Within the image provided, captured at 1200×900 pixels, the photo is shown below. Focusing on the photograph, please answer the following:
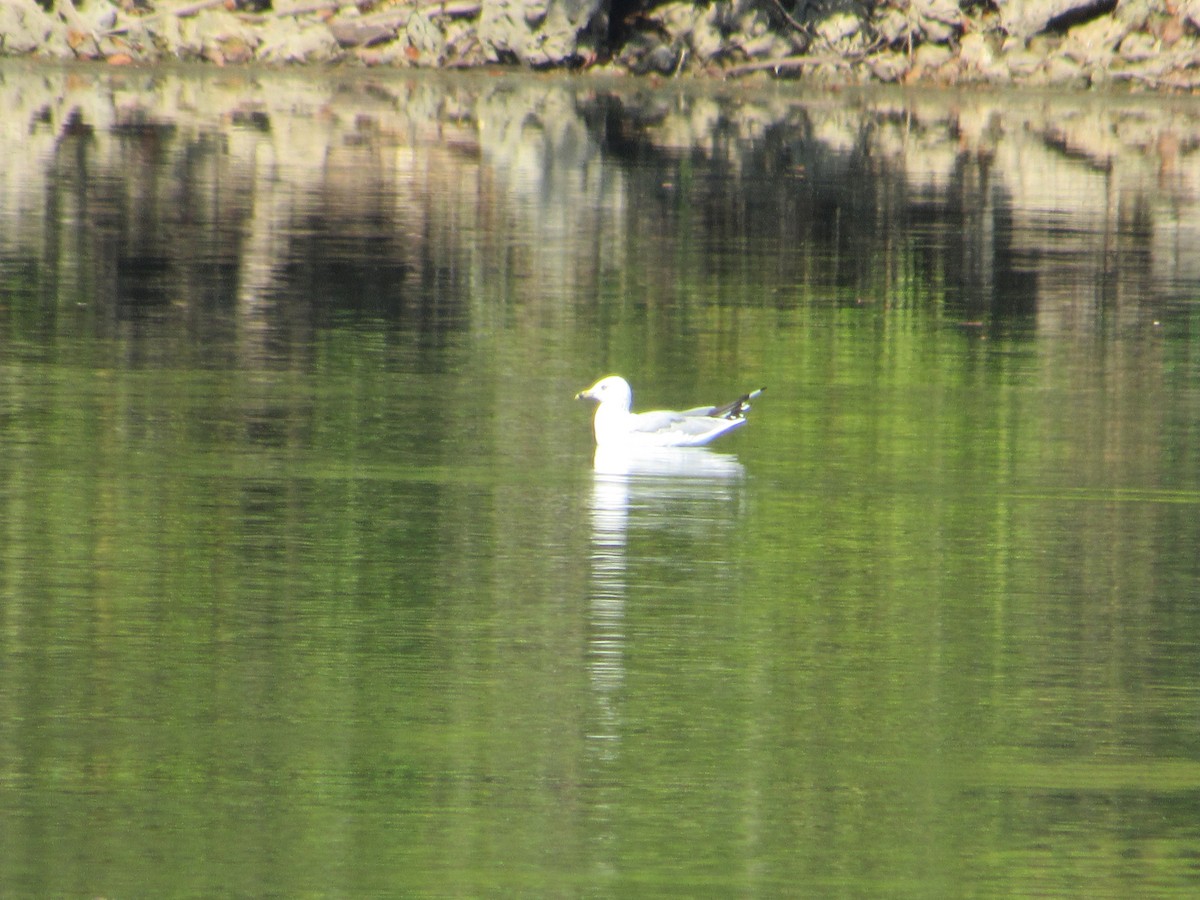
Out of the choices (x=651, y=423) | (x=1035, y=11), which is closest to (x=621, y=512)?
(x=651, y=423)

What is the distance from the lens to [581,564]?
28.9 feet

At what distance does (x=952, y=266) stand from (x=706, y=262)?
1.92 meters

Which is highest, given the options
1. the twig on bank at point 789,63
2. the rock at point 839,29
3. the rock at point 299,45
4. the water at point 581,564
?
the rock at point 839,29

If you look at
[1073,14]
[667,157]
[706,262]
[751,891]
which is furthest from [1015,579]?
[1073,14]

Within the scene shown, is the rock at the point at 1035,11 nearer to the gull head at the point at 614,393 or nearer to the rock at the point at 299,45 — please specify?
the rock at the point at 299,45

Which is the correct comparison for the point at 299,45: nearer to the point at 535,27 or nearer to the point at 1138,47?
the point at 535,27

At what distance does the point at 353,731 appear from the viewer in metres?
6.70

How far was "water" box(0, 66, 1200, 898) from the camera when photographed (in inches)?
237

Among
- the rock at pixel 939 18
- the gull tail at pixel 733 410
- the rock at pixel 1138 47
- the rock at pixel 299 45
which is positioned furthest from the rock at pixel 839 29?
the gull tail at pixel 733 410

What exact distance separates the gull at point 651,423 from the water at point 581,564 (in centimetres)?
13

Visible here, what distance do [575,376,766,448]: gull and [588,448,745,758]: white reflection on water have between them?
7cm

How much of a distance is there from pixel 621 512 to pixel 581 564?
1092 mm

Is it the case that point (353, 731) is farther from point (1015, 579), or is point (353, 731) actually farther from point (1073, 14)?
point (1073, 14)

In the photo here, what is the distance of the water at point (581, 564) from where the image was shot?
6.03 metres
